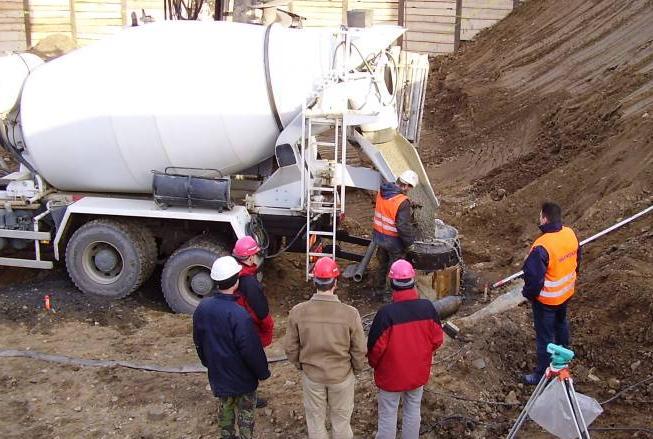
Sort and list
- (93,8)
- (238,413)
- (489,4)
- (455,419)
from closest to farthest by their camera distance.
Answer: (238,413)
(455,419)
(489,4)
(93,8)

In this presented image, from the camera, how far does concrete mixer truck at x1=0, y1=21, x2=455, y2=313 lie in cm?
800

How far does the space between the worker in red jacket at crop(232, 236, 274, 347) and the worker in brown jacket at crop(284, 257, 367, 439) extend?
723 millimetres

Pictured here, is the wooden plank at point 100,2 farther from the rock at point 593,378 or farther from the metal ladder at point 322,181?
the rock at point 593,378

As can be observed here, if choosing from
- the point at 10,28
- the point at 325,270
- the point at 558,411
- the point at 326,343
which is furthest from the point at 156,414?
the point at 10,28

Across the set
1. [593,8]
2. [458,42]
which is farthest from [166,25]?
[458,42]

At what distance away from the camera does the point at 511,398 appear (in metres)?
6.04

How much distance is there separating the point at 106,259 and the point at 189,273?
103cm

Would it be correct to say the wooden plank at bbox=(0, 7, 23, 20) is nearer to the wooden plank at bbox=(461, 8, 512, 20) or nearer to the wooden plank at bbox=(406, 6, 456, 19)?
the wooden plank at bbox=(406, 6, 456, 19)

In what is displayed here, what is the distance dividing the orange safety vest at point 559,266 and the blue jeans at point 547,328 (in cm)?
10

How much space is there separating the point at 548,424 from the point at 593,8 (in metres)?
14.3

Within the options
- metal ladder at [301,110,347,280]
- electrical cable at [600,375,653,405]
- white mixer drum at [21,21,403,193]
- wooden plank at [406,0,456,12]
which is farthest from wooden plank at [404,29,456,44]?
electrical cable at [600,375,653,405]

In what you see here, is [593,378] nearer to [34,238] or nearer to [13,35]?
[34,238]

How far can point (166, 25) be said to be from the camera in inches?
330

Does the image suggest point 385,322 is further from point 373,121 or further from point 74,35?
point 74,35
